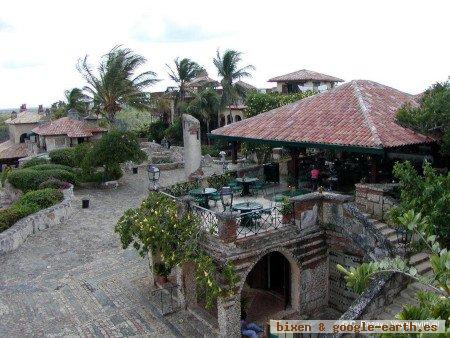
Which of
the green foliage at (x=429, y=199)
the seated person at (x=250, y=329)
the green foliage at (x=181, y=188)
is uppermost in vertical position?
the green foliage at (x=429, y=199)

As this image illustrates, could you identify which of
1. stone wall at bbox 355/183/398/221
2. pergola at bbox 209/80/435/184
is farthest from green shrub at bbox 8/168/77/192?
stone wall at bbox 355/183/398/221

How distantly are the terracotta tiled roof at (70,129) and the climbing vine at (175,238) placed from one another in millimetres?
25660

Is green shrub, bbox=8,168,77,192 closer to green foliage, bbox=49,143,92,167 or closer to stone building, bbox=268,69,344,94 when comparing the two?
green foliage, bbox=49,143,92,167

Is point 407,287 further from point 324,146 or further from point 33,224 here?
point 33,224

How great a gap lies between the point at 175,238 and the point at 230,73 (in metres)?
32.1

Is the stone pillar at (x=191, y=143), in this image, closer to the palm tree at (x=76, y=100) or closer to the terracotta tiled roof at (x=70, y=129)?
the terracotta tiled roof at (x=70, y=129)

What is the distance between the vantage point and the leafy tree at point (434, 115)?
37.3 feet

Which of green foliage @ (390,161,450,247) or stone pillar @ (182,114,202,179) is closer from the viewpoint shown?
green foliage @ (390,161,450,247)

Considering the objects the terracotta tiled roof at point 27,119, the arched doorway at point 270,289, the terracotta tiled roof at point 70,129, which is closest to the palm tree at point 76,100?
the terracotta tiled roof at point 27,119

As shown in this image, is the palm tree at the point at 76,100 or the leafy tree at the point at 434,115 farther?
the palm tree at the point at 76,100

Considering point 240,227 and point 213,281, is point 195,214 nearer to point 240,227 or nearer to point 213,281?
point 240,227

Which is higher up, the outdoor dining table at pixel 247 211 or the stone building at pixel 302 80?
the stone building at pixel 302 80

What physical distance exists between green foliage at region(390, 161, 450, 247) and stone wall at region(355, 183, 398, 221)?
210cm

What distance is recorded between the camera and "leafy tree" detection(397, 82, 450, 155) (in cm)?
1138
